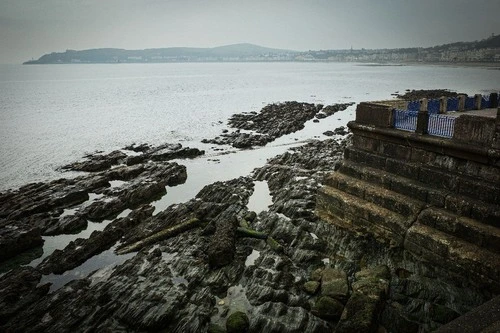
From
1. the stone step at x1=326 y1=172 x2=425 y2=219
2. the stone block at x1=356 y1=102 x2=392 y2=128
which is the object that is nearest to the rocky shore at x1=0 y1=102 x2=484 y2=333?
the stone step at x1=326 y1=172 x2=425 y2=219

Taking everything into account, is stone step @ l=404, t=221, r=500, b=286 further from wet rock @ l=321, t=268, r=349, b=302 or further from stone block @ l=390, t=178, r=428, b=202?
wet rock @ l=321, t=268, r=349, b=302

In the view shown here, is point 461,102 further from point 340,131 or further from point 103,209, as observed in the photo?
point 340,131

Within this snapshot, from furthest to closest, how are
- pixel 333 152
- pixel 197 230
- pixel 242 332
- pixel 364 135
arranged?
pixel 333 152 < pixel 197 230 < pixel 364 135 < pixel 242 332

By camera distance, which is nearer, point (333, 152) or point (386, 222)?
point (386, 222)

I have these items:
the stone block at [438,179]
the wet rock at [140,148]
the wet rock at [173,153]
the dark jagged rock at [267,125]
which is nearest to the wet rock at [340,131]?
the dark jagged rock at [267,125]

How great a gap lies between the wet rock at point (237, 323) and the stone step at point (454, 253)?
5660 mm

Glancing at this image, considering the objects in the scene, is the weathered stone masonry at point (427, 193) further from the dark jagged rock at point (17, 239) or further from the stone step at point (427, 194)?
the dark jagged rock at point (17, 239)

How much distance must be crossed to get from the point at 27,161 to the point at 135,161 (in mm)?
9637

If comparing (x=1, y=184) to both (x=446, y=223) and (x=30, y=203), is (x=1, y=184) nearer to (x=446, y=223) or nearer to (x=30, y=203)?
(x=30, y=203)

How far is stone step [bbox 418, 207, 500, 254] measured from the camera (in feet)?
29.4

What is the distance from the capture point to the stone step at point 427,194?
9344 mm

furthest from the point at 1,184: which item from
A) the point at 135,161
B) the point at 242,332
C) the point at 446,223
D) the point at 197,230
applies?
the point at 446,223

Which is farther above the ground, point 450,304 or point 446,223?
point 446,223

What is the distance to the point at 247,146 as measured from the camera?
103 feet
